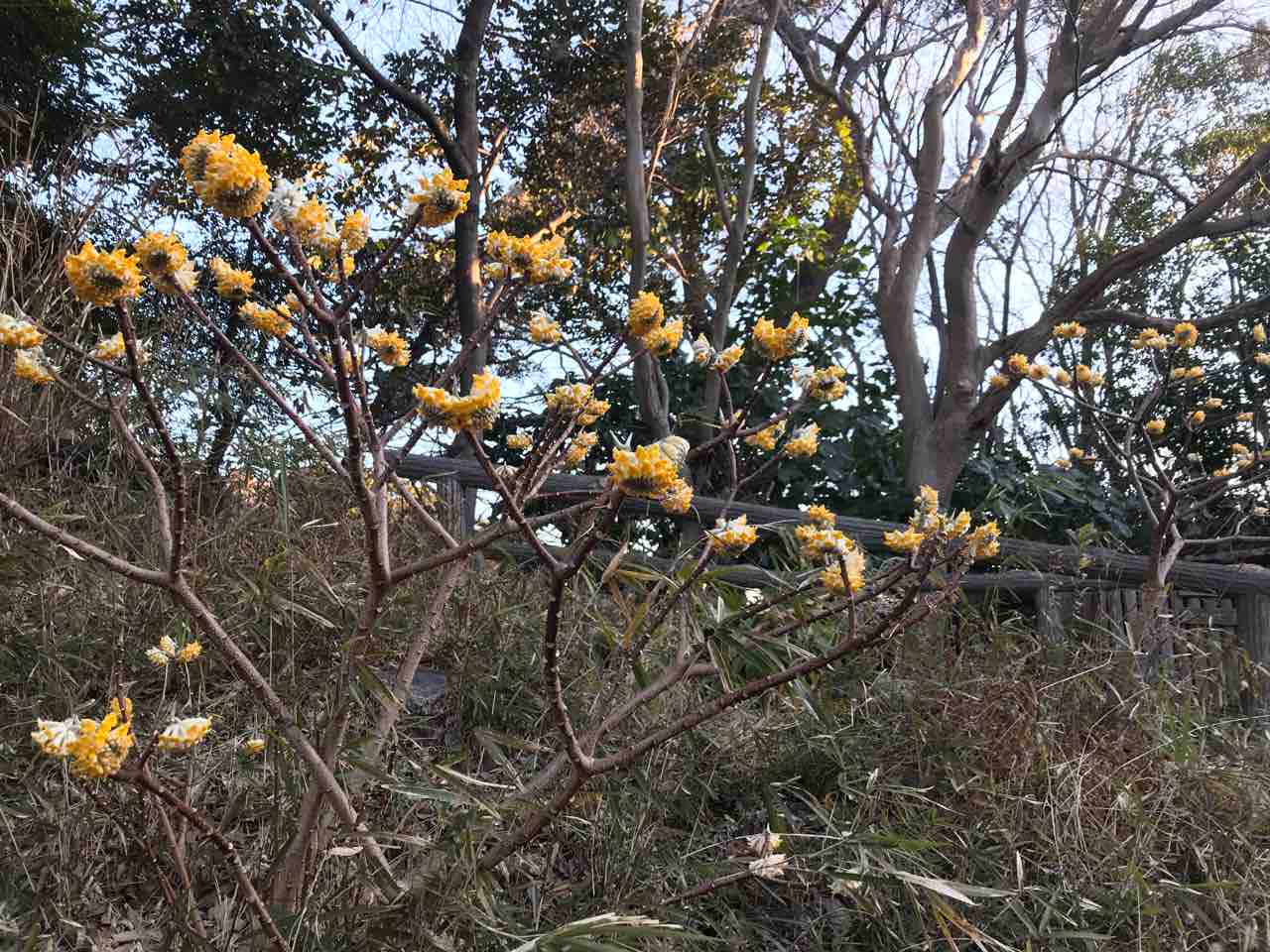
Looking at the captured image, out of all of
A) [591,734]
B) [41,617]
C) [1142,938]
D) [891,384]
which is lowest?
[1142,938]

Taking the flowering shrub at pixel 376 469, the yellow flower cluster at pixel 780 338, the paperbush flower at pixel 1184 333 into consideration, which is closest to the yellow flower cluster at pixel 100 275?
the flowering shrub at pixel 376 469

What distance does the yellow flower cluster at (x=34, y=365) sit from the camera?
117cm

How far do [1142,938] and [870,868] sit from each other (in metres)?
0.47

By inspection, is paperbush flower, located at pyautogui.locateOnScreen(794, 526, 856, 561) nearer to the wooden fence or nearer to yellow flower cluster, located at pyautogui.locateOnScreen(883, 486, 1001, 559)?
yellow flower cluster, located at pyautogui.locateOnScreen(883, 486, 1001, 559)

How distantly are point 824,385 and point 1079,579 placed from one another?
1.70m

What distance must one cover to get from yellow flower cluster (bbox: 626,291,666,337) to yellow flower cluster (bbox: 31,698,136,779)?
773 mm

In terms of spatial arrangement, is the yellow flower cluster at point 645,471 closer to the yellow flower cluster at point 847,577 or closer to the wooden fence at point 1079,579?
the yellow flower cluster at point 847,577

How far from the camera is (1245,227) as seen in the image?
498 centimetres

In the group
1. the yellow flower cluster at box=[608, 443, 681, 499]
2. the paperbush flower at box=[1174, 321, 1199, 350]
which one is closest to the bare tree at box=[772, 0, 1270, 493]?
the paperbush flower at box=[1174, 321, 1199, 350]

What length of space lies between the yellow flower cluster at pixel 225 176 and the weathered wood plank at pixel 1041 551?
6.26ft

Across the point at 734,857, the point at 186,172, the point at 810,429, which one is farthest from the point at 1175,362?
the point at 186,172

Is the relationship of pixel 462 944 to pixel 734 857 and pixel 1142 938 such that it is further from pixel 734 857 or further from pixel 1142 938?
pixel 1142 938

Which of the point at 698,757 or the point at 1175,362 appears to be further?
the point at 1175,362

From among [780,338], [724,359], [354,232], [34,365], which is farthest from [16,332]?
[724,359]
